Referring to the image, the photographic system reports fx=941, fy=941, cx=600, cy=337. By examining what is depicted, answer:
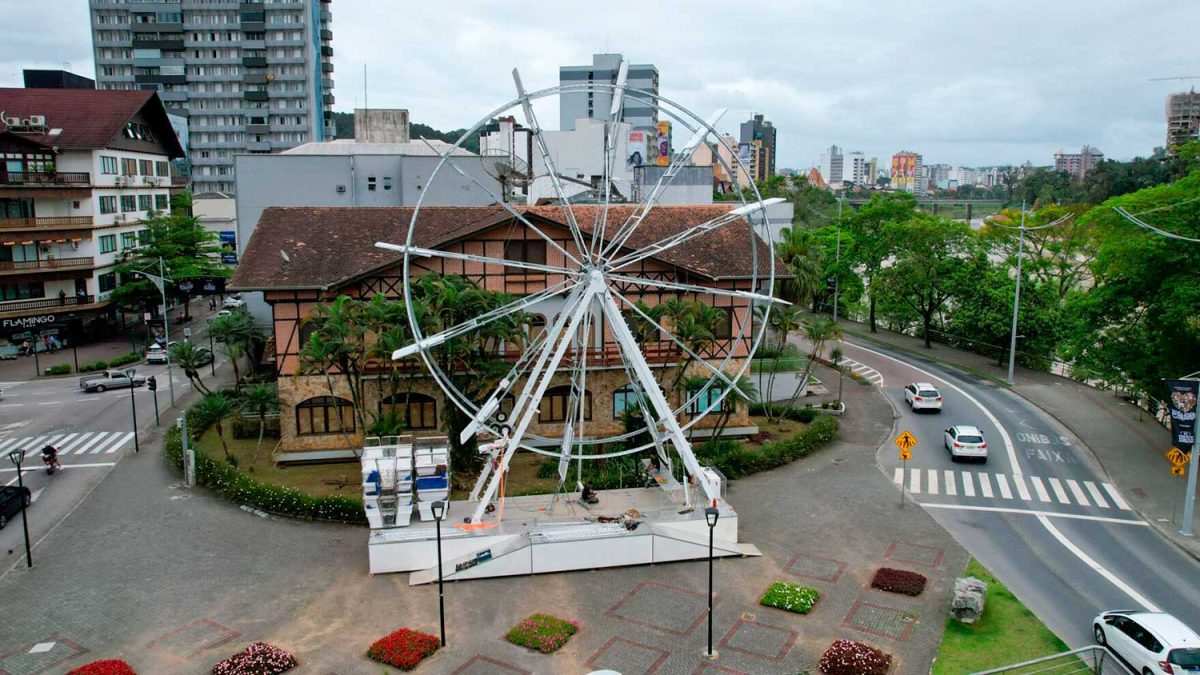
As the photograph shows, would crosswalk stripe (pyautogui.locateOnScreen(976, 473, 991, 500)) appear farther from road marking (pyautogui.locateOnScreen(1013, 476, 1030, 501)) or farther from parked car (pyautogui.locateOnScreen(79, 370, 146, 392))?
parked car (pyautogui.locateOnScreen(79, 370, 146, 392))

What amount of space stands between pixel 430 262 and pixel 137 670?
940 inches

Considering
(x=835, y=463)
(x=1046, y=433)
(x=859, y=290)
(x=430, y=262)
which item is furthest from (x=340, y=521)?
(x=859, y=290)

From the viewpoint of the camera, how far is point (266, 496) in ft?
129

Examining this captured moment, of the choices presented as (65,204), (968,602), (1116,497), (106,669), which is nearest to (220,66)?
(65,204)

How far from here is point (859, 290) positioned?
84.3 meters

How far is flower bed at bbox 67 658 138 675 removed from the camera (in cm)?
2606

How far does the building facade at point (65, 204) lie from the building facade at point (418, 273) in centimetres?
3377

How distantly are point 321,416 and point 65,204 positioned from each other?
4337cm

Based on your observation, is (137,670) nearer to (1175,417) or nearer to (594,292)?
(594,292)

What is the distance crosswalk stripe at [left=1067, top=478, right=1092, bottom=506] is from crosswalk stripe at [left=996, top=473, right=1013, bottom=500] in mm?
2643

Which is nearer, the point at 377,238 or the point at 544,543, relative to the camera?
the point at 544,543

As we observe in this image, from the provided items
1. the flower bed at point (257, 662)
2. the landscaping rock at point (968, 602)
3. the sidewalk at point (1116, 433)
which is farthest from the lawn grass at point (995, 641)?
the flower bed at point (257, 662)

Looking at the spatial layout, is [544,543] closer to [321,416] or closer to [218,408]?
[321,416]

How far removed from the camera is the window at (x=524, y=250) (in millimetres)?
46781
